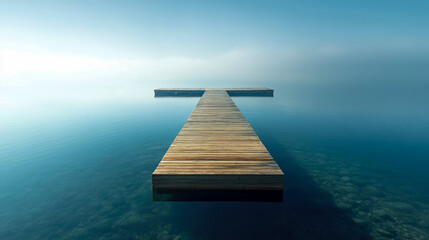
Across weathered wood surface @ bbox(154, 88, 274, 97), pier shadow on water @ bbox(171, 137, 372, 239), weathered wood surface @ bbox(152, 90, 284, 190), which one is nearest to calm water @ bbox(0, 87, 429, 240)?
pier shadow on water @ bbox(171, 137, 372, 239)

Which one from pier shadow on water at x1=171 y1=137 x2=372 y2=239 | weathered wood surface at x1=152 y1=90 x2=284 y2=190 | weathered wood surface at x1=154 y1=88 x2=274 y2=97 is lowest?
pier shadow on water at x1=171 y1=137 x2=372 y2=239

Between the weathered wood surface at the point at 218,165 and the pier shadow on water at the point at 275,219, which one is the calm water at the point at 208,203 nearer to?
the pier shadow on water at the point at 275,219

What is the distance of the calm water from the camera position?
5.38 m

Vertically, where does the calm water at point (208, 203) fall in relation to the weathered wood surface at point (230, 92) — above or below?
below

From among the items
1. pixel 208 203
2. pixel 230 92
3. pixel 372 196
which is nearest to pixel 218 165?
pixel 208 203

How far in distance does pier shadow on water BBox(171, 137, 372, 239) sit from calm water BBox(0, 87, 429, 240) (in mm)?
27

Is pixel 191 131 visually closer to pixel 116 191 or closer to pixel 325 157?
pixel 116 191

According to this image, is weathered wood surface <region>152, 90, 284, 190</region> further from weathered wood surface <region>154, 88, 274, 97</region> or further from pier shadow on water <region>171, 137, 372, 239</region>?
weathered wood surface <region>154, 88, 274, 97</region>

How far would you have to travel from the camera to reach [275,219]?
18.9 ft

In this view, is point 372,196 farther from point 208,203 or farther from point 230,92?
point 230,92

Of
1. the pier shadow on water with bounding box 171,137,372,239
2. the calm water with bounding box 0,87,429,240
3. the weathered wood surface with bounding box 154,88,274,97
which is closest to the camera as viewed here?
the pier shadow on water with bounding box 171,137,372,239

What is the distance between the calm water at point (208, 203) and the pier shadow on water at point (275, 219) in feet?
0.09

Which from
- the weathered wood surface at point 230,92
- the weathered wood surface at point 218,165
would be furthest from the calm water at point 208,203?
the weathered wood surface at point 230,92

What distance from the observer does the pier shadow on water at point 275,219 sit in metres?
5.18
